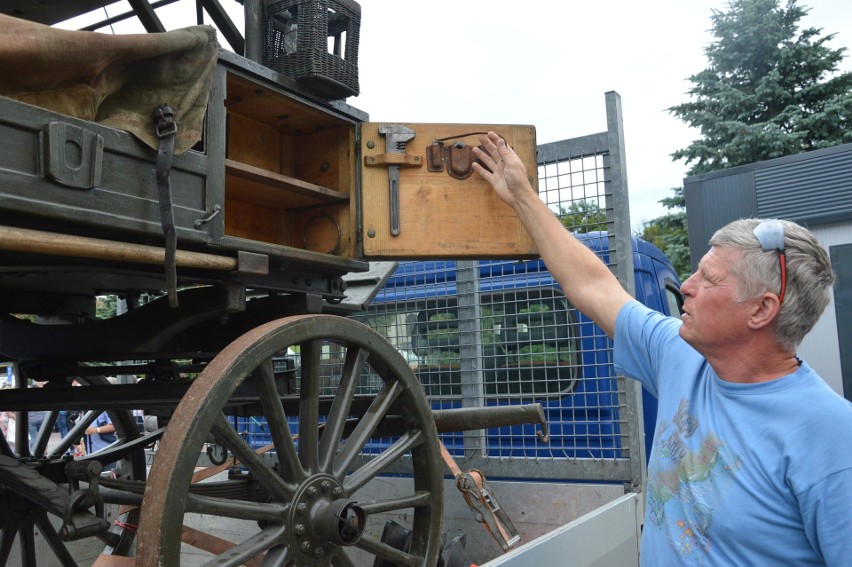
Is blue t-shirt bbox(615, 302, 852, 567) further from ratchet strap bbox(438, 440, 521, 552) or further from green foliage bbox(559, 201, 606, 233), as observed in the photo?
green foliage bbox(559, 201, 606, 233)

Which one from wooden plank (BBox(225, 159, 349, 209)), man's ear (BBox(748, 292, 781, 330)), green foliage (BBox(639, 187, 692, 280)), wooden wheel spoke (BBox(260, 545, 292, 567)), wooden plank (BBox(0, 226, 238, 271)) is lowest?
wooden wheel spoke (BBox(260, 545, 292, 567))

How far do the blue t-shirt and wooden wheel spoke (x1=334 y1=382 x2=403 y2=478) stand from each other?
30.7 inches

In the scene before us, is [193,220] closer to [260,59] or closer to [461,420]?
[260,59]

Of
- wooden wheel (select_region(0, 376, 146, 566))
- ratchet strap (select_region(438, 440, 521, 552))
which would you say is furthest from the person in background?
ratchet strap (select_region(438, 440, 521, 552))

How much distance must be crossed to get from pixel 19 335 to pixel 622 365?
6.59 ft

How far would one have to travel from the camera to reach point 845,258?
38.1ft

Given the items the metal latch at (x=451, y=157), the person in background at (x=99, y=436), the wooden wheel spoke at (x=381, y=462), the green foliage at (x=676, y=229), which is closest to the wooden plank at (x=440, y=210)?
the metal latch at (x=451, y=157)

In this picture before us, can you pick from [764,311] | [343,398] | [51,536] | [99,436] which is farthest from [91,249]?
[99,436]

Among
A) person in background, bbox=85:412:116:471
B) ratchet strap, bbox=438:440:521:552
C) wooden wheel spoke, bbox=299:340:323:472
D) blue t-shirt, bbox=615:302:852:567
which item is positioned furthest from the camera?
person in background, bbox=85:412:116:471

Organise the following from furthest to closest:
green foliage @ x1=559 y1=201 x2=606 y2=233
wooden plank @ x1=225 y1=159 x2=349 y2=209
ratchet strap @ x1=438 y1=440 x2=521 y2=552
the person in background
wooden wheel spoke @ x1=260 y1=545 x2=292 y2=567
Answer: the person in background < green foliage @ x1=559 y1=201 x2=606 y2=233 < ratchet strap @ x1=438 y1=440 x2=521 y2=552 < wooden plank @ x1=225 y1=159 x2=349 y2=209 < wooden wheel spoke @ x1=260 y1=545 x2=292 y2=567

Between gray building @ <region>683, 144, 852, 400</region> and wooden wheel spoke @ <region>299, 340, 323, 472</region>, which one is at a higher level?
gray building @ <region>683, 144, 852, 400</region>

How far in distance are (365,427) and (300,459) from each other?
0.83 ft

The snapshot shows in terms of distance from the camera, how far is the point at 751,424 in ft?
5.34

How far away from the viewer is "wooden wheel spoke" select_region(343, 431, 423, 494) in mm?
2205
